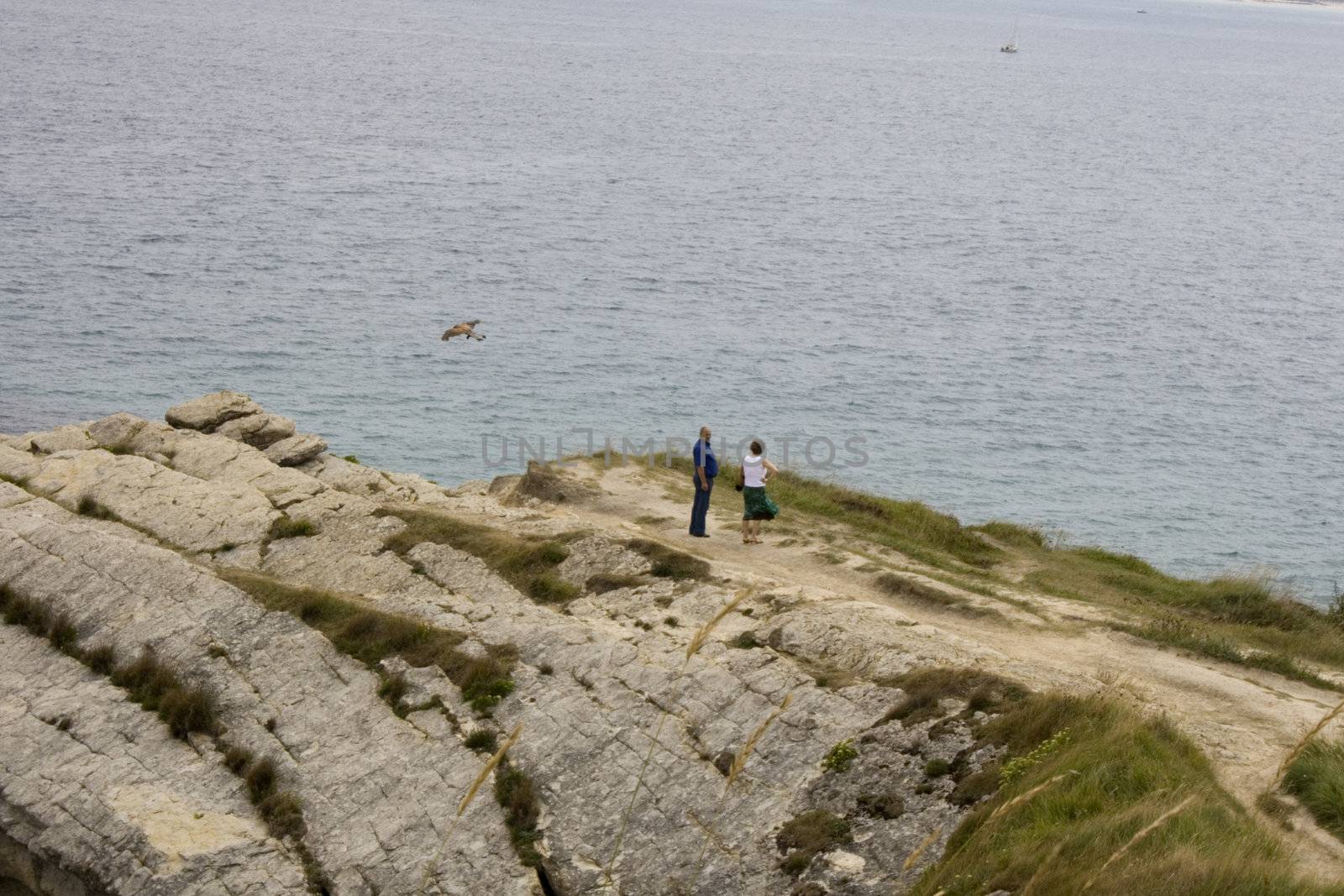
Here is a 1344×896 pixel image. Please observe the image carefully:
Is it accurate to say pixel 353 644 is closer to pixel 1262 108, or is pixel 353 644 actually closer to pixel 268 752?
pixel 268 752

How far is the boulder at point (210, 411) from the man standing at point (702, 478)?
Answer: 52.5 feet

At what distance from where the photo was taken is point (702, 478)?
1093 inches

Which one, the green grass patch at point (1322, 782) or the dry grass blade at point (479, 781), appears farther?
the green grass patch at point (1322, 782)

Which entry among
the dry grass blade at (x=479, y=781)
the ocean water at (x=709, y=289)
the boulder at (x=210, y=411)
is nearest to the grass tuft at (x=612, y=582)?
the dry grass blade at (x=479, y=781)

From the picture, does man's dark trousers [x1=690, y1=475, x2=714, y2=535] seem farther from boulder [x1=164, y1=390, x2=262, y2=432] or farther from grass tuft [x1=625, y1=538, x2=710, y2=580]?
boulder [x1=164, y1=390, x2=262, y2=432]

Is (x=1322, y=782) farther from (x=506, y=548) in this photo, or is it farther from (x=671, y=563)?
(x=506, y=548)

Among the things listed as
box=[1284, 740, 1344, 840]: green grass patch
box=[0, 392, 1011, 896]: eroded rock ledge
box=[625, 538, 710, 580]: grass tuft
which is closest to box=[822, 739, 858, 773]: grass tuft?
box=[0, 392, 1011, 896]: eroded rock ledge

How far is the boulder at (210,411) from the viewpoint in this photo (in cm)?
3747

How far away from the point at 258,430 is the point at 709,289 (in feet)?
157

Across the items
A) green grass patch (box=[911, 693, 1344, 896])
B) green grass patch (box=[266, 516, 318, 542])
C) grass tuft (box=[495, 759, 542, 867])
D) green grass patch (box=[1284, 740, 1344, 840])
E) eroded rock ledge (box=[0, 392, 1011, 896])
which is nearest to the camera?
green grass patch (box=[911, 693, 1344, 896])

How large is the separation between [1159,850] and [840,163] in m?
118

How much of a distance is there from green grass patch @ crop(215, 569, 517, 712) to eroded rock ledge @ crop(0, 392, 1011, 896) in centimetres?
8

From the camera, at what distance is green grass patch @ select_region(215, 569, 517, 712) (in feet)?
70.3

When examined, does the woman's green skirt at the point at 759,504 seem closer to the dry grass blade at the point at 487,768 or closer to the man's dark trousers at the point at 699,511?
the man's dark trousers at the point at 699,511
